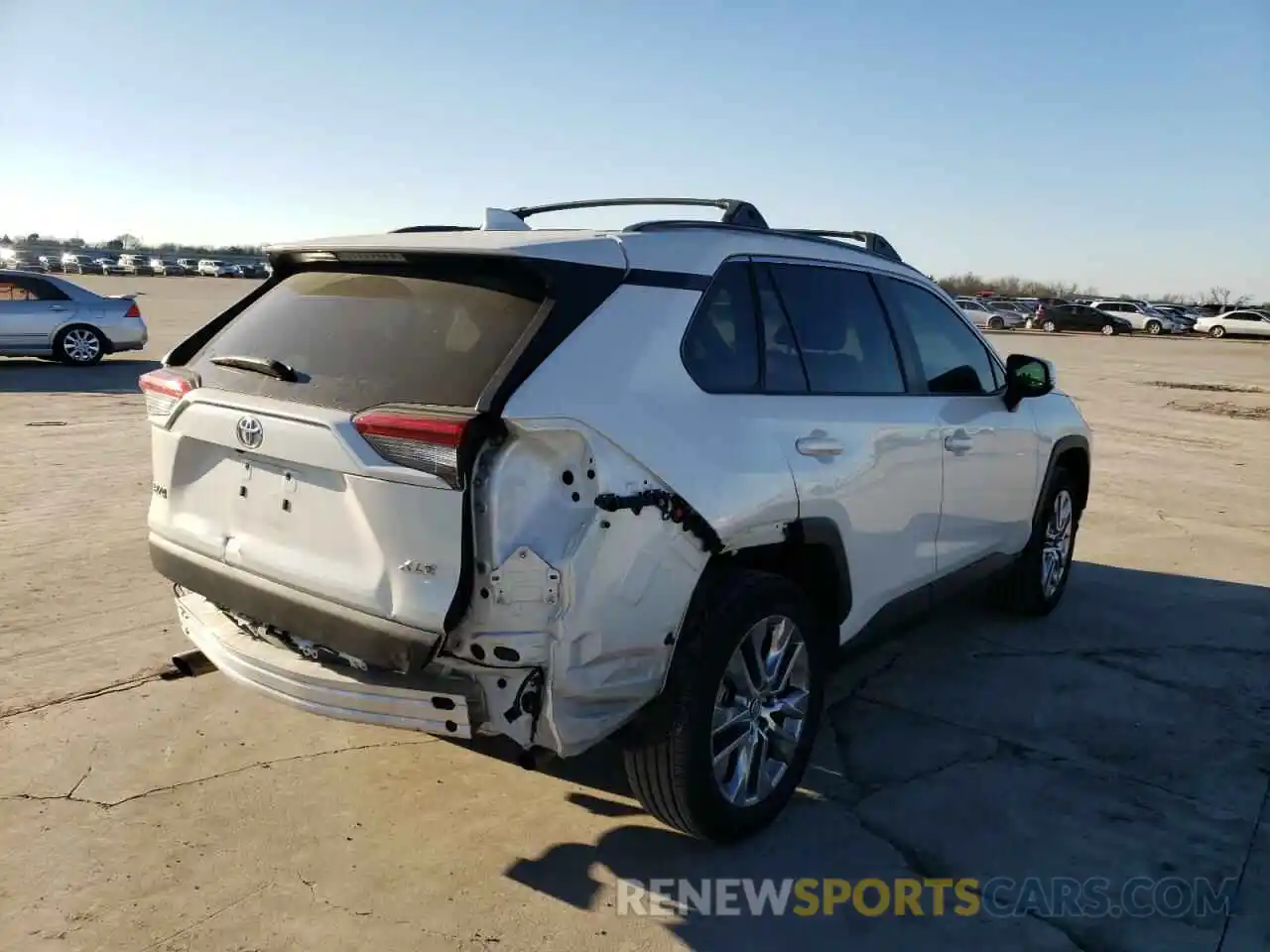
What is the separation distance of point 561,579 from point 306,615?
0.80 metres

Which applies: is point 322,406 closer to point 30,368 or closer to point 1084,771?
point 1084,771

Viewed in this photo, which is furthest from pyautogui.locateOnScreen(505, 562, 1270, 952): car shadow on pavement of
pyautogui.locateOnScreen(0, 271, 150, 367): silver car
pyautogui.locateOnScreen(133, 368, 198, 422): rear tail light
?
pyautogui.locateOnScreen(0, 271, 150, 367): silver car

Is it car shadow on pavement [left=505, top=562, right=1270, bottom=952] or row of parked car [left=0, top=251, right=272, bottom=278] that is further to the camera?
row of parked car [left=0, top=251, right=272, bottom=278]

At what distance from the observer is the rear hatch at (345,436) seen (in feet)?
8.77

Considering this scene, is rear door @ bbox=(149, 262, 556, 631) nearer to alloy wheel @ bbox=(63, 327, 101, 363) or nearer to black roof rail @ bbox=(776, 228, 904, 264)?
A: black roof rail @ bbox=(776, 228, 904, 264)

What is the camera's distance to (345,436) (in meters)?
2.75

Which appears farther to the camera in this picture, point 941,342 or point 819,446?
point 941,342

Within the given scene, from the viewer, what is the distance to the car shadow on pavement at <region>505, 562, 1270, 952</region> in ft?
9.89

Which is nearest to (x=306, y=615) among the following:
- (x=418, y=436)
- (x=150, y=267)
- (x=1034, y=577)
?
(x=418, y=436)

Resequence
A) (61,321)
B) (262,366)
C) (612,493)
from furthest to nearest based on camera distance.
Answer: (61,321), (262,366), (612,493)

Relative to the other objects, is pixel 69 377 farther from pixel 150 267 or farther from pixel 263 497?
pixel 150 267

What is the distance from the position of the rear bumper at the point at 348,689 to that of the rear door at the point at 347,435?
189 mm

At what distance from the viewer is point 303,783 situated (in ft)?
12.0

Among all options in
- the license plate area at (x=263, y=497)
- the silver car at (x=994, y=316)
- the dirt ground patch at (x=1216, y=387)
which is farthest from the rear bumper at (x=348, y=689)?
the silver car at (x=994, y=316)
